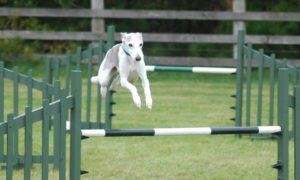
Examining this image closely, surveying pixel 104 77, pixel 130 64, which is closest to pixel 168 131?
pixel 104 77

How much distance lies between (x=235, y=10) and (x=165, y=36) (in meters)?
1.35

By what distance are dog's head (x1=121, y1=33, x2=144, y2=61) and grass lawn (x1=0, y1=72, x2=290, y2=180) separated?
292 centimetres

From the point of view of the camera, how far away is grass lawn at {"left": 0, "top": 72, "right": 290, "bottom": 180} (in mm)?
10047

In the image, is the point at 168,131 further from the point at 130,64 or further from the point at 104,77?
the point at 130,64

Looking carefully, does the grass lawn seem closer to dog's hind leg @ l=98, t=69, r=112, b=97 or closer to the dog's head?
dog's hind leg @ l=98, t=69, r=112, b=97

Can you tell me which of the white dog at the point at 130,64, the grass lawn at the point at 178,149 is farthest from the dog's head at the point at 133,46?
the grass lawn at the point at 178,149

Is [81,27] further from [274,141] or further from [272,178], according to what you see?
[272,178]

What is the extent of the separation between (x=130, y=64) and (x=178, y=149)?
14.7 feet

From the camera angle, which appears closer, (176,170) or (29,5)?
(176,170)

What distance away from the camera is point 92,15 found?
18.4m

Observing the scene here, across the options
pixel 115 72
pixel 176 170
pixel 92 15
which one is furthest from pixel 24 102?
pixel 115 72

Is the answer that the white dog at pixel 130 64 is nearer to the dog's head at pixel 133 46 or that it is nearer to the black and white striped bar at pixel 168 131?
the dog's head at pixel 133 46

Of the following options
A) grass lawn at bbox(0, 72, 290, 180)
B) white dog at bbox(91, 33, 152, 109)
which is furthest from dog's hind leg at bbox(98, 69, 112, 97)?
grass lawn at bbox(0, 72, 290, 180)

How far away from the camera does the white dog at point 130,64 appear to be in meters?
6.98
